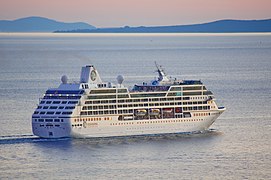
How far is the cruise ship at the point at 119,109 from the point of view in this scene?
253 feet

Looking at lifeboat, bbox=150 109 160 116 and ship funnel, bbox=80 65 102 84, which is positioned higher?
ship funnel, bbox=80 65 102 84

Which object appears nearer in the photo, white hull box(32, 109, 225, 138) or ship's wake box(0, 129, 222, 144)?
ship's wake box(0, 129, 222, 144)

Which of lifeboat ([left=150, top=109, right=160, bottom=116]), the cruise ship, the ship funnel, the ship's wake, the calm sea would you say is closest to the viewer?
the calm sea

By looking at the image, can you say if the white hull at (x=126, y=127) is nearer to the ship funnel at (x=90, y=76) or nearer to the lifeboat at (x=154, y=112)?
the lifeboat at (x=154, y=112)

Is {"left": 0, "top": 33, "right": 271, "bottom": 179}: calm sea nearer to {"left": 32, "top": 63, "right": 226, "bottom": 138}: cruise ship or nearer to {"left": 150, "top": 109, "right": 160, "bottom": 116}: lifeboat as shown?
{"left": 32, "top": 63, "right": 226, "bottom": 138}: cruise ship

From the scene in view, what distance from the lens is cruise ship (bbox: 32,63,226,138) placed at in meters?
77.2

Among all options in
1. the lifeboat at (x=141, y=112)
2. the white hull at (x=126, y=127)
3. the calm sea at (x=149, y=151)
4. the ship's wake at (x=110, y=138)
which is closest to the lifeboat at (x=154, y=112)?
the lifeboat at (x=141, y=112)

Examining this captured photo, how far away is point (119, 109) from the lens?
79812mm

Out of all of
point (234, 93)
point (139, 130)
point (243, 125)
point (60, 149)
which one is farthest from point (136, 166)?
point (234, 93)

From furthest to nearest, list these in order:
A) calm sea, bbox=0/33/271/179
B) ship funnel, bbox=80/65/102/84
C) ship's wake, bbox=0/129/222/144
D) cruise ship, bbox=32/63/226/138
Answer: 1. ship funnel, bbox=80/65/102/84
2. cruise ship, bbox=32/63/226/138
3. ship's wake, bbox=0/129/222/144
4. calm sea, bbox=0/33/271/179

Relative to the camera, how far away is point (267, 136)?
78.9 metres

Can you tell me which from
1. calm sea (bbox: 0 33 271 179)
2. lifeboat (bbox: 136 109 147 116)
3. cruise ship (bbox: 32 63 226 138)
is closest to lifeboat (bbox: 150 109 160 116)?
cruise ship (bbox: 32 63 226 138)

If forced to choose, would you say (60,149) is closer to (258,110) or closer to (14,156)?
(14,156)

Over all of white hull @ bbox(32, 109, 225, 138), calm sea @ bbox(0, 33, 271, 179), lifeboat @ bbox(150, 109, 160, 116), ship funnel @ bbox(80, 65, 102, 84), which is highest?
ship funnel @ bbox(80, 65, 102, 84)
